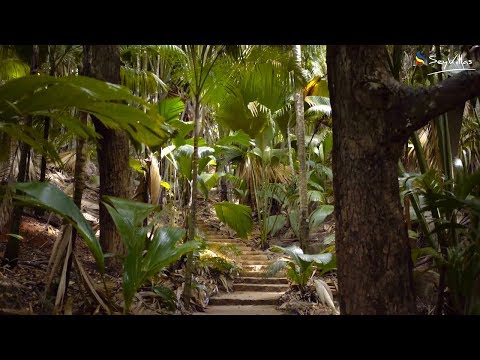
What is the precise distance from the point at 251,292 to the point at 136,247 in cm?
282

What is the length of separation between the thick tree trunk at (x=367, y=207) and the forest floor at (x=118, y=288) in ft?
3.79

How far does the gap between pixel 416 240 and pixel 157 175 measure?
8.14 feet

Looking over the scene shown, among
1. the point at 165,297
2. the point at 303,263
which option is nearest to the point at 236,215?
the point at 303,263

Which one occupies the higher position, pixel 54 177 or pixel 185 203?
pixel 54 177

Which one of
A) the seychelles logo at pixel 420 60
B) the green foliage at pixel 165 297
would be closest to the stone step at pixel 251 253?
the green foliage at pixel 165 297

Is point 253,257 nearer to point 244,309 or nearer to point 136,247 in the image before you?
point 244,309

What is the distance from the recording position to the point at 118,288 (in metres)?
2.71

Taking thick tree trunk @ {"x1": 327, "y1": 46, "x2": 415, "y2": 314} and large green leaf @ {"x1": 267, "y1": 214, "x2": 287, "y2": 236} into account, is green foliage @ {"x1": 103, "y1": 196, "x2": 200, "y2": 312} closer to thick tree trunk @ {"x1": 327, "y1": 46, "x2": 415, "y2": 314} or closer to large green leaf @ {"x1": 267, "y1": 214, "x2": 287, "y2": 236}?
thick tree trunk @ {"x1": 327, "y1": 46, "x2": 415, "y2": 314}

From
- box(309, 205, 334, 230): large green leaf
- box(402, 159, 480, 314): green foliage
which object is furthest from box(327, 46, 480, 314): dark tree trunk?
box(309, 205, 334, 230): large green leaf

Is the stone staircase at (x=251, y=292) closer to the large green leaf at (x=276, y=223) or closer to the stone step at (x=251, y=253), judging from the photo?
the stone step at (x=251, y=253)
